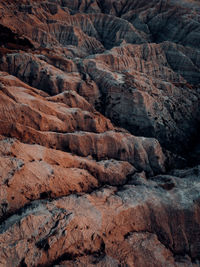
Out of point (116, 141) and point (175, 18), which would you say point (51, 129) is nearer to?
point (116, 141)

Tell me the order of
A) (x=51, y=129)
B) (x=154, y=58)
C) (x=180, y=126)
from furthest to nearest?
(x=154, y=58) < (x=180, y=126) < (x=51, y=129)

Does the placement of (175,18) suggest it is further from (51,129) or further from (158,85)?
(51,129)

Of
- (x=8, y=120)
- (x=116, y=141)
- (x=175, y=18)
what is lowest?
(x=116, y=141)

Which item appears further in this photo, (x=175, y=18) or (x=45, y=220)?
(x=175, y=18)

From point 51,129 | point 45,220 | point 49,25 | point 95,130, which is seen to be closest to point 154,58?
point 49,25

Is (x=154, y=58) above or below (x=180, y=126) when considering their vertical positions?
above

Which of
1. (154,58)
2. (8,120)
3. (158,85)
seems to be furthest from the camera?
(154,58)
